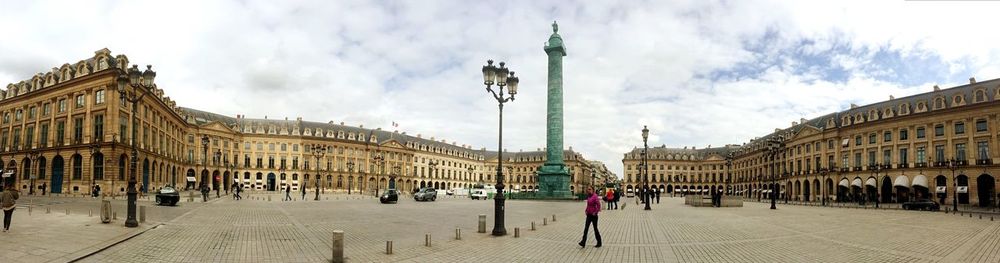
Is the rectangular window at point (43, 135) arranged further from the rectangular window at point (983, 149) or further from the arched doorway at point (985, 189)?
the rectangular window at point (983, 149)

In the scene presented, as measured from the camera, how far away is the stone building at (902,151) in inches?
2309

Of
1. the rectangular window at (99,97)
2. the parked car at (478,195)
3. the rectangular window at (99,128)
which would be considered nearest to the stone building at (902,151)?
the parked car at (478,195)

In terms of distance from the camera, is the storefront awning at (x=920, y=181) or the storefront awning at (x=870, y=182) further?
the storefront awning at (x=870, y=182)

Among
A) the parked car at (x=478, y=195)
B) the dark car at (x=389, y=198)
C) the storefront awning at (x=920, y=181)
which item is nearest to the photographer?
the dark car at (x=389, y=198)

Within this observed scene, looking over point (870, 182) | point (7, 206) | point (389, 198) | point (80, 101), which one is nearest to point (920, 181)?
point (870, 182)

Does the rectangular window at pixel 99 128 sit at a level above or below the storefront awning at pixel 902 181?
above

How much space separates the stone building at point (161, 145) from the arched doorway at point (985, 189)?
71.8m

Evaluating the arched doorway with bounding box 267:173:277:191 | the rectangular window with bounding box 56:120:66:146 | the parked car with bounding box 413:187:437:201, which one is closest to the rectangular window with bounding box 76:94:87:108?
the rectangular window with bounding box 56:120:66:146

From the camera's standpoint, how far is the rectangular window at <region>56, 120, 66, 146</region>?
55397mm

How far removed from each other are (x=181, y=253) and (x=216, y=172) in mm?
100300

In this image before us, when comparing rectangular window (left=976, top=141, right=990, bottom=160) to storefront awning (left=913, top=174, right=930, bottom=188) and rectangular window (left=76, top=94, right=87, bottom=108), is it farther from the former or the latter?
rectangular window (left=76, top=94, right=87, bottom=108)

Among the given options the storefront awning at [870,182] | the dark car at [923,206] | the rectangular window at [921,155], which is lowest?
the dark car at [923,206]

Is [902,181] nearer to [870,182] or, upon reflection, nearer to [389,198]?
[870,182]

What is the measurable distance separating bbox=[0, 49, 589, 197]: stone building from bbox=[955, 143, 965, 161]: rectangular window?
71.0 metres
